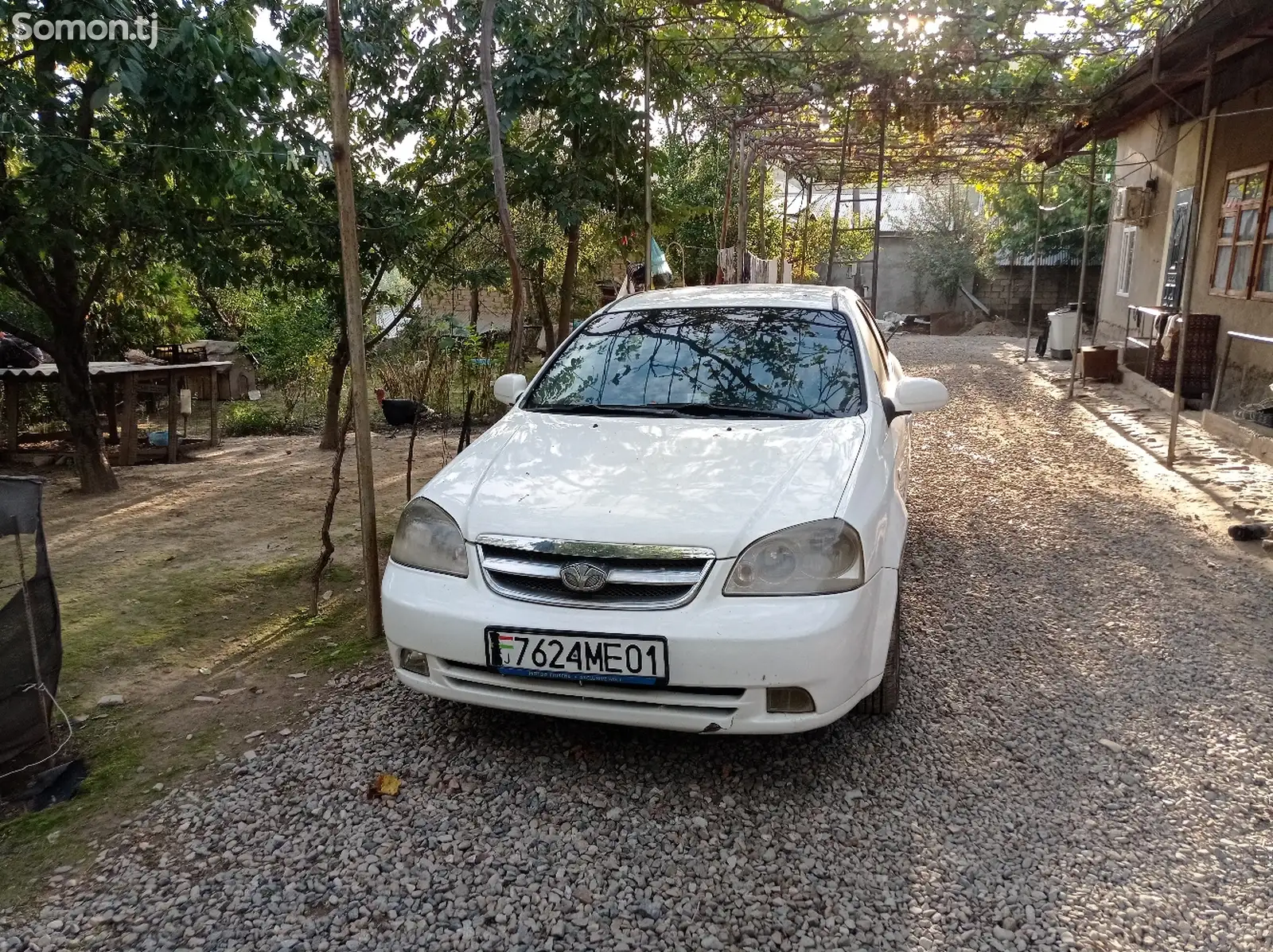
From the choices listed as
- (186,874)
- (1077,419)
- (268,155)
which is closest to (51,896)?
(186,874)

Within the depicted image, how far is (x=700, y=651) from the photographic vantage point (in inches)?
102

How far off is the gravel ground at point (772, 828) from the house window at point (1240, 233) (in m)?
6.44

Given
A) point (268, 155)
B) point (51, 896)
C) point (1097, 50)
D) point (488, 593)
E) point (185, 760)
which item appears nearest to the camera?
point (51, 896)

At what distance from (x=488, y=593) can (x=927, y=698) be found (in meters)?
1.76

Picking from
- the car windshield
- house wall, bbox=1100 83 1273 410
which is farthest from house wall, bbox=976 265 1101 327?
the car windshield

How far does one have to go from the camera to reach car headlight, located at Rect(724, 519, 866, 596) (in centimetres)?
271

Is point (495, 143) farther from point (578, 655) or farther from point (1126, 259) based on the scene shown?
point (1126, 259)

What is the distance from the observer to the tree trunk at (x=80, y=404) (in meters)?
6.88

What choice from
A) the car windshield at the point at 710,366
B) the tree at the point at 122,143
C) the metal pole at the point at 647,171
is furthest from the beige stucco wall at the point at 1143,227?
the tree at the point at 122,143

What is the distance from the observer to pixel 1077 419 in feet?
32.5

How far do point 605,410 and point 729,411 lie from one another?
1.75 feet

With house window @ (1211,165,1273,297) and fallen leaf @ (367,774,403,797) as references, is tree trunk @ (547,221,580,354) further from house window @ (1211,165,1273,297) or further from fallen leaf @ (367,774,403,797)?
house window @ (1211,165,1273,297)

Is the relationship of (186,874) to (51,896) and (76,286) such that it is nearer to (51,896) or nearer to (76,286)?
(51,896)

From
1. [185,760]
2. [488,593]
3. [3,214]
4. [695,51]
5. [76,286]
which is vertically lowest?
[185,760]
